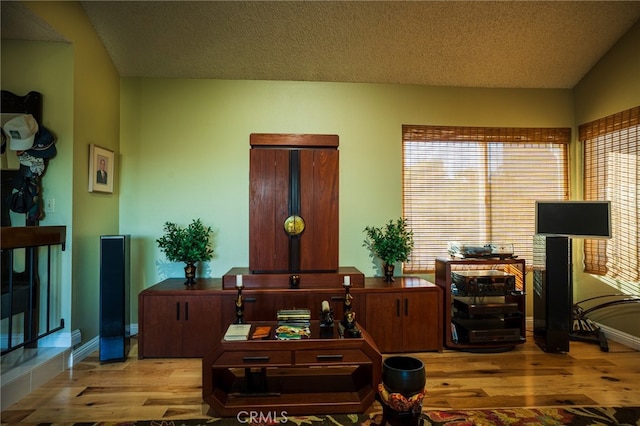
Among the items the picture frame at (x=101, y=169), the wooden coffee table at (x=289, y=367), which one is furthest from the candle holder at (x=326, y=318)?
the picture frame at (x=101, y=169)

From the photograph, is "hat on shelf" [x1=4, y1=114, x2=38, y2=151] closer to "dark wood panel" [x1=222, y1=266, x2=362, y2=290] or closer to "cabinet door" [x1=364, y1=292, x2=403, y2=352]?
"dark wood panel" [x1=222, y1=266, x2=362, y2=290]

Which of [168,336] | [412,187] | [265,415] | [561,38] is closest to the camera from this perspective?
[265,415]

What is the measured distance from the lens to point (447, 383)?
7.96ft

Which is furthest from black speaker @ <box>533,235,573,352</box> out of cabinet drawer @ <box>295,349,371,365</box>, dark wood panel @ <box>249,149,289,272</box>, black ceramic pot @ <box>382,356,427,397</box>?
dark wood panel @ <box>249,149,289,272</box>

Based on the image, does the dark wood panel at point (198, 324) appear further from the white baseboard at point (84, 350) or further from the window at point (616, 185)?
the window at point (616, 185)

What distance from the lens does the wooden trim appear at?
3260 mm

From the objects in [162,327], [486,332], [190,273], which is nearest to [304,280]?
[190,273]

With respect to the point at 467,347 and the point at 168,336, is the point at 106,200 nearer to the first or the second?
the point at 168,336

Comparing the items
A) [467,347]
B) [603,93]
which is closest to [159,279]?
[467,347]

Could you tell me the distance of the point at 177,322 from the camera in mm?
2871

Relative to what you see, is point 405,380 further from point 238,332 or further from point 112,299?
point 112,299

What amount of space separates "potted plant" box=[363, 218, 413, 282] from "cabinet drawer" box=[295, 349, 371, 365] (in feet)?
4.22

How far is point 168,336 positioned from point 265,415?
1.30m

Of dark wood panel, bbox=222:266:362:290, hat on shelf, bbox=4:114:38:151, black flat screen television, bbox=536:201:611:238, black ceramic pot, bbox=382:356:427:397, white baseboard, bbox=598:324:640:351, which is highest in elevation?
hat on shelf, bbox=4:114:38:151
